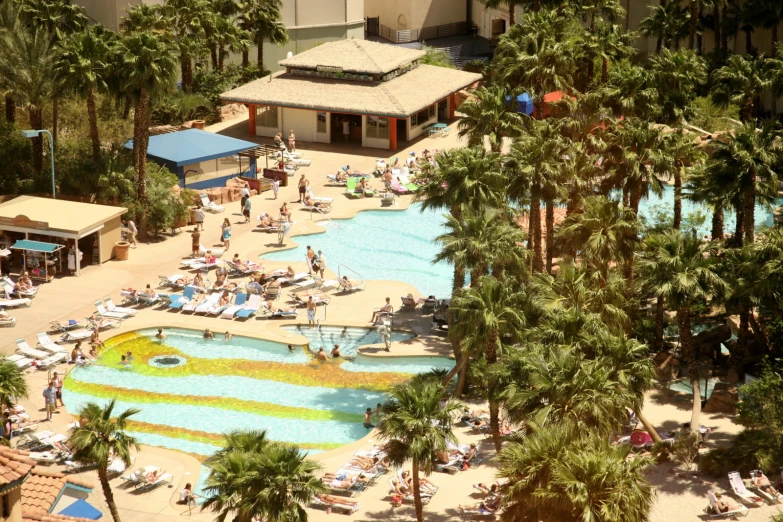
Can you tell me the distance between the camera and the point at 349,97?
55.0 m

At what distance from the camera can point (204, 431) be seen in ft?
101

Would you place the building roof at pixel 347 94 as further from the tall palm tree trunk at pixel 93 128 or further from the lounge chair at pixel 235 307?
the lounge chair at pixel 235 307

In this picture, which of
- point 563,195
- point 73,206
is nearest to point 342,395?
point 563,195

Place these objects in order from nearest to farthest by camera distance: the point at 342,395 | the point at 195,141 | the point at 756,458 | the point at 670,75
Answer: the point at 756,458 < the point at 342,395 < the point at 670,75 < the point at 195,141

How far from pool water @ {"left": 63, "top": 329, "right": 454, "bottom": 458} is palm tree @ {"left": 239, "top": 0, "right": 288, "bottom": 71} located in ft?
99.3

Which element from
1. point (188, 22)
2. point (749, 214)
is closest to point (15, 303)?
point (749, 214)

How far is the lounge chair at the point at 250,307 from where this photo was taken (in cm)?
3716

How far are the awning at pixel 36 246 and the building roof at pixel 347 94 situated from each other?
60.0 ft

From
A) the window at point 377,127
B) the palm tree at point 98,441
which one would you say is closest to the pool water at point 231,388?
the palm tree at point 98,441

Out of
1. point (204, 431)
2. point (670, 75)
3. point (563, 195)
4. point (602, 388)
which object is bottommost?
point (204, 431)

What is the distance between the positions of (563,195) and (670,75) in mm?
9256

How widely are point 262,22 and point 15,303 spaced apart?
30074 mm

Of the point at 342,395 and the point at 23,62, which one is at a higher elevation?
the point at 23,62

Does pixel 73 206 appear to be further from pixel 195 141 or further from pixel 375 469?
pixel 375 469
